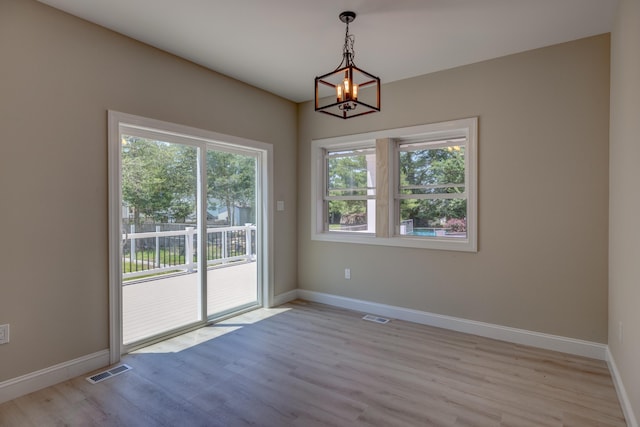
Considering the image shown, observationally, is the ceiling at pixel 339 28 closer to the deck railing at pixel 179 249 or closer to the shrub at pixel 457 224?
the shrub at pixel 457 224

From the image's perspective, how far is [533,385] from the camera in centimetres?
260

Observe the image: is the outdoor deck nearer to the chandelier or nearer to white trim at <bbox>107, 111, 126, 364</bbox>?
white trim at <bbox>107, 111, 126, 364</bbox>

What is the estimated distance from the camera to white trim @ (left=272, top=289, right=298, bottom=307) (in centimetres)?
465

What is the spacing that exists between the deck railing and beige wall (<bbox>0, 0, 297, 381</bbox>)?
0.31m

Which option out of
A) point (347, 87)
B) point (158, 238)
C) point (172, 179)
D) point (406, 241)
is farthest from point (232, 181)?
point (347, 87)

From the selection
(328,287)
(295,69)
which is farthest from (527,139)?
(328,287)

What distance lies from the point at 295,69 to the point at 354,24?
1063 millimetres

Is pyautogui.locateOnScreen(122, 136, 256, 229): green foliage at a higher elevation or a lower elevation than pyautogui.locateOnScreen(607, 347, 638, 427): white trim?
higher

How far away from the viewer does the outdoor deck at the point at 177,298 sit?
332cm

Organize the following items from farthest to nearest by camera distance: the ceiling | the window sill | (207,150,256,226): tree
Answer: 1. (207,150,256,226): tree
2. the window sill
3. the ceiling

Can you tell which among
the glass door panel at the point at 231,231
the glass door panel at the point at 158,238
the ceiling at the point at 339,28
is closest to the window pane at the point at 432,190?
the ceiling at the point at 339,28

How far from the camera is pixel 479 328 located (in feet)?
11.8

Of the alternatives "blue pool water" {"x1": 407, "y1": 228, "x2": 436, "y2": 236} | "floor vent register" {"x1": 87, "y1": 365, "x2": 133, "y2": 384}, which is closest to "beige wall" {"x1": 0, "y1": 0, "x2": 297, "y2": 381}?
"floor vent register" {"x1": 87, "y1": 365, "x2": 133, "y2": 384}

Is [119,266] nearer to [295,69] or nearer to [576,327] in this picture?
[295,69]
